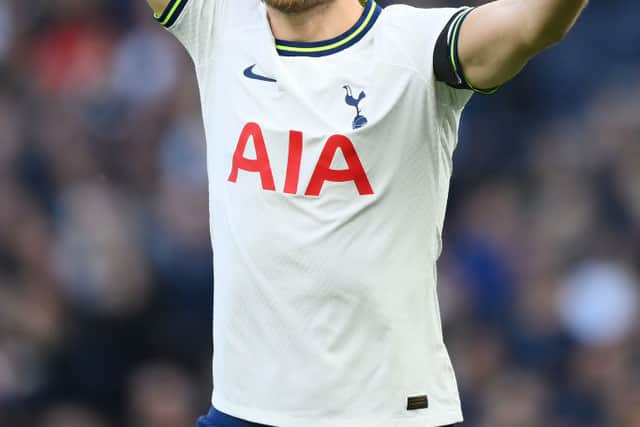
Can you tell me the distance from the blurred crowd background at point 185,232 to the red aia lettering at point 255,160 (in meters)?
3.81

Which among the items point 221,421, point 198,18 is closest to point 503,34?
point 198,18

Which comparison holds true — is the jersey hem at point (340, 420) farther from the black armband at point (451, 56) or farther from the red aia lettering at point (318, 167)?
the black armband at point (451, 56)

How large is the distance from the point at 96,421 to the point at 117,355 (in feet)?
1.20

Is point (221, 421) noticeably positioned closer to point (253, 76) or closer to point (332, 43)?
point (253, 76)

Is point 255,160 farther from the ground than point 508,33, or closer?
closer


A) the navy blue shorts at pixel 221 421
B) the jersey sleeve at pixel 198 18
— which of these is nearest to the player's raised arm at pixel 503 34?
the jersey sleeve at pixel 198 18

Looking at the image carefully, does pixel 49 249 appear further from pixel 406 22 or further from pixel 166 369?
pixel 406 22

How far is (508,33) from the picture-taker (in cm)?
315

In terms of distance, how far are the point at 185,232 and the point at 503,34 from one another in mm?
4841

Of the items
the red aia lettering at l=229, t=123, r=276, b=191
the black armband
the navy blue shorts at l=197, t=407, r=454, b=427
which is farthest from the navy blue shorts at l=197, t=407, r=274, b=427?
the black armband

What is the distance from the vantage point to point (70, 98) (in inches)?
360

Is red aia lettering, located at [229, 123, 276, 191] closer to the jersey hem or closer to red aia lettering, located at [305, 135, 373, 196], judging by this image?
red aia lettering, located at [305, 135, 373, 196]

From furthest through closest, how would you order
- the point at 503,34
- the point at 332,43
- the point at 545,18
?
the point at 332,43, the point at 503,34, the point at 545,18

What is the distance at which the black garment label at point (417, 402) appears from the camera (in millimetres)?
3400
